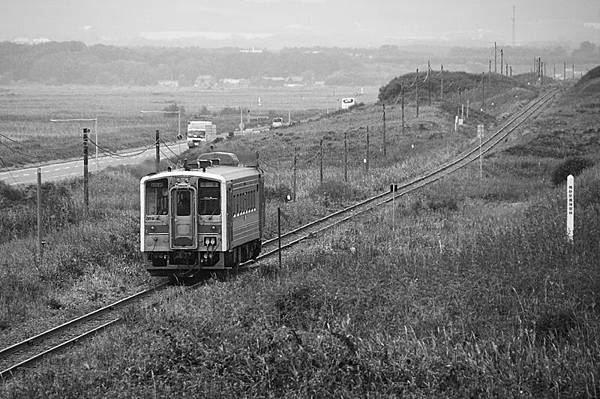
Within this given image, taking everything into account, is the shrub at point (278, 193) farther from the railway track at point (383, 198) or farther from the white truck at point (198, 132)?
the white truck at point (198, 132)

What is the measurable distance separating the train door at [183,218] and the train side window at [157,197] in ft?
0.63

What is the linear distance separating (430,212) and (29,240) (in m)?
12.5

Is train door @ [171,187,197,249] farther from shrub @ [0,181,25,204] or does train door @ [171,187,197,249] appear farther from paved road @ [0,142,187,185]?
paved road @ [0,142,187,185]

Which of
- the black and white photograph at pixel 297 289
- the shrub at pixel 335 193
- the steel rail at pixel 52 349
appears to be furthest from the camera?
the shrub at pixel 335 193

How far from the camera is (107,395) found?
12.1m

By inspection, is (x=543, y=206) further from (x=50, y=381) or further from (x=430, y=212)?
(x=50, y=381)

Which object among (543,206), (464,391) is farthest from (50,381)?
(543,206)

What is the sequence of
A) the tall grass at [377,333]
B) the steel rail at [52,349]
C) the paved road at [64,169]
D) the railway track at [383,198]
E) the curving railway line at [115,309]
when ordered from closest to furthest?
1. the tall grass at [377,333]
2. the steel rail at [52,349]
3. the curving railway line at [115,309]
4. the railway track at [383,198]
5. the paved road at [64,169]

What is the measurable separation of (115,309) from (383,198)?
2034cm

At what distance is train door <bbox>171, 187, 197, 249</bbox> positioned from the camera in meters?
20.8

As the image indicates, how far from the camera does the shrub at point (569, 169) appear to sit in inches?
1580

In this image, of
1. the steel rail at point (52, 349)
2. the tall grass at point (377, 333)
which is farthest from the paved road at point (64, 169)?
the tall grass at point (377, 333)

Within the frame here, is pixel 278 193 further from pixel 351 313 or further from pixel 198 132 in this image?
pixel 198 132

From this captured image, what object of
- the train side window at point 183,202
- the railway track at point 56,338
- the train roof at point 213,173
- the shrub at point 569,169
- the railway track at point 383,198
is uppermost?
the train roof at point 213,173
